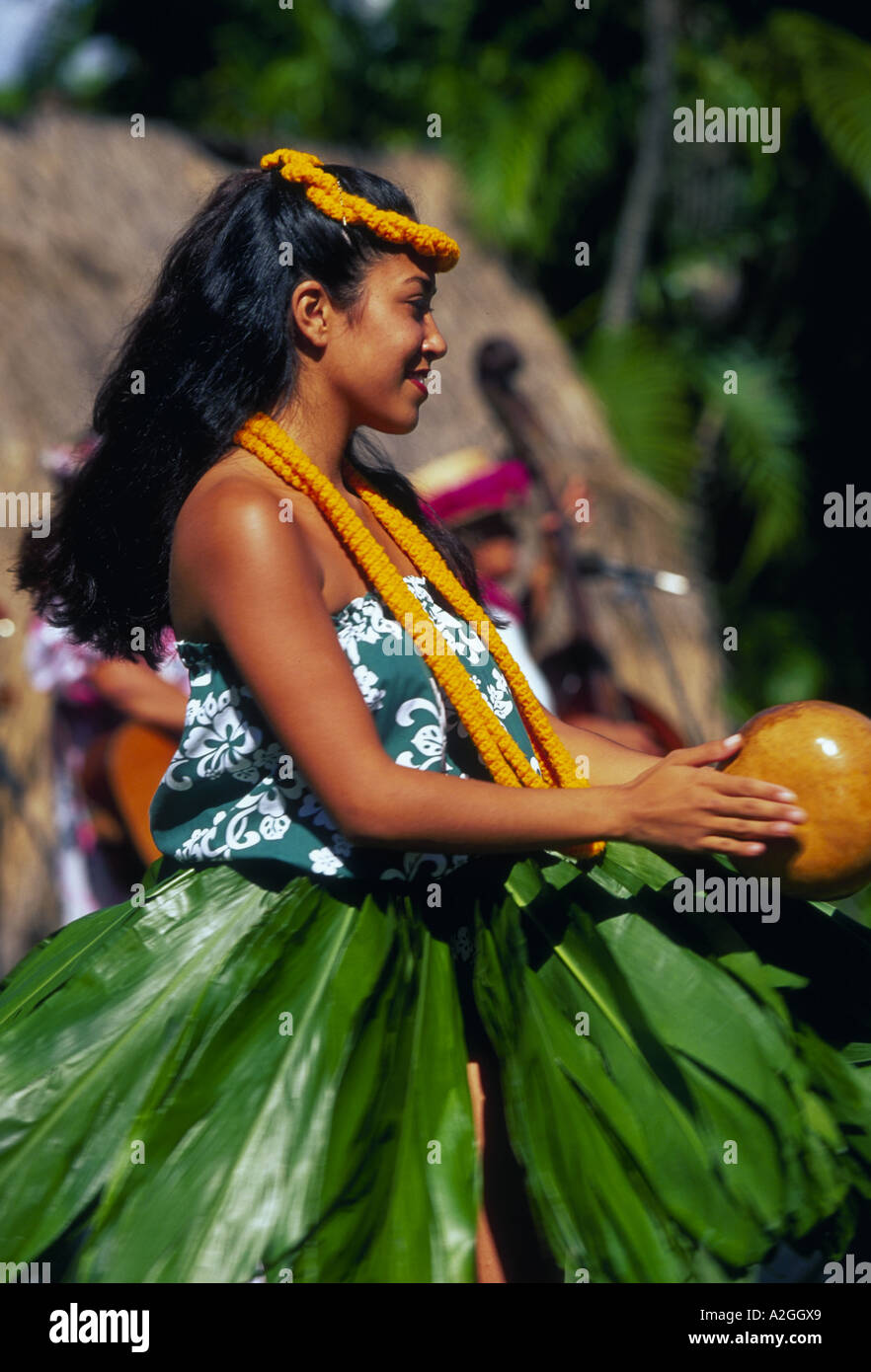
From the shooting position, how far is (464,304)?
8.81 metres

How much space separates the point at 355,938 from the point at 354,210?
928mm

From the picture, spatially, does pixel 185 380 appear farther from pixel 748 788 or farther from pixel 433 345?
pixel 748 788

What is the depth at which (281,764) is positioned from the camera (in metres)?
1.93

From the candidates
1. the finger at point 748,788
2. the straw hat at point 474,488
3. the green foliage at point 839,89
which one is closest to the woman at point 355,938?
the finger at point 748,788

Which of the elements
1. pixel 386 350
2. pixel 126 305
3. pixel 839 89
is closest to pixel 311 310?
pixel 386 350

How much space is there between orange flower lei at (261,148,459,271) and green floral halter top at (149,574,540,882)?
47 cm

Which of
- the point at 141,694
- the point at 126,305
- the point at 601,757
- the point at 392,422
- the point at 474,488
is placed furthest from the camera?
the point at 126,305

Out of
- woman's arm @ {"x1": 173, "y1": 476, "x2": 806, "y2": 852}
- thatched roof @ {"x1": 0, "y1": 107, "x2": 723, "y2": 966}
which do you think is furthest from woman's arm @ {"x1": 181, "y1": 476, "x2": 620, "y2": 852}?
thatched roof @ {"x1": 0, "y1": 107, "x2": 723, "y2": 966}

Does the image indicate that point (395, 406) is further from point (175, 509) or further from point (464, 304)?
point (464, 304)

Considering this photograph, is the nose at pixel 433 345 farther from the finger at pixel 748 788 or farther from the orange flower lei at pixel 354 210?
the finger at pixel 748 788

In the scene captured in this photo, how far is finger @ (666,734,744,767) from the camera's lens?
183cm

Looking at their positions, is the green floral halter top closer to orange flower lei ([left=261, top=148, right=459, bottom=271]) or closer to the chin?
the chin

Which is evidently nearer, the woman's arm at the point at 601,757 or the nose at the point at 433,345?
the nose at the point at 433,345

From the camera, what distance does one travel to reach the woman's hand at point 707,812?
70.4 inches
